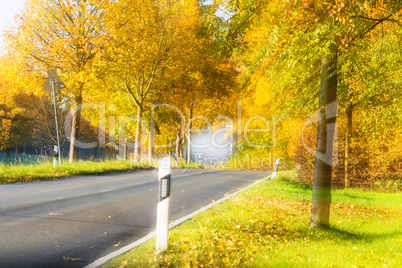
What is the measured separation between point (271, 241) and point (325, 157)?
2.13 m

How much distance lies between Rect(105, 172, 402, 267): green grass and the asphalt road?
71cm

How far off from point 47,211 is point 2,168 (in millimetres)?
7492

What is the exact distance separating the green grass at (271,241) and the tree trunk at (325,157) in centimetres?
35

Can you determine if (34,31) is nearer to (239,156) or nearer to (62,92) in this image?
(62,92)

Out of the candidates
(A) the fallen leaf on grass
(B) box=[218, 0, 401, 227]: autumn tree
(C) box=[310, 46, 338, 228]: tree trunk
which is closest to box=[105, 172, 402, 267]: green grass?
(A) the fallen leaf on grass

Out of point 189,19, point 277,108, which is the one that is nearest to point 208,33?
point 277,108

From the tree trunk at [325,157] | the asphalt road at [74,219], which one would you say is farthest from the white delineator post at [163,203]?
the tree trunk at [325,157]

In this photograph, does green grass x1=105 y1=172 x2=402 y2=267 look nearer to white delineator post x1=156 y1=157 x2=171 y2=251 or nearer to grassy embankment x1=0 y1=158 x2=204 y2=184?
white delineator post x1=156 y1=157 x2=171 y2=251

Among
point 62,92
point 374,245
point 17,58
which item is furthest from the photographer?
point 62,92

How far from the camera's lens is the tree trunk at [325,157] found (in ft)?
22.1

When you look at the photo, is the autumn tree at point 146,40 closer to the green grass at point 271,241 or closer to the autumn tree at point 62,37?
the autumn tree at point 62,37

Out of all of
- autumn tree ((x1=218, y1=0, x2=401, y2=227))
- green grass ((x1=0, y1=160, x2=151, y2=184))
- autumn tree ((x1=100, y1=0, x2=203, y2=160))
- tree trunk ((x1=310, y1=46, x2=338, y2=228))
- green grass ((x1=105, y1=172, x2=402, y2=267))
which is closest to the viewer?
green grass ((x1=105, y1=172, x2=402, y2=267))

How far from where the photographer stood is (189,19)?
2161 centimetres

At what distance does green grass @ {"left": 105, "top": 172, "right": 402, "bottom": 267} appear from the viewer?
4.48 meters
